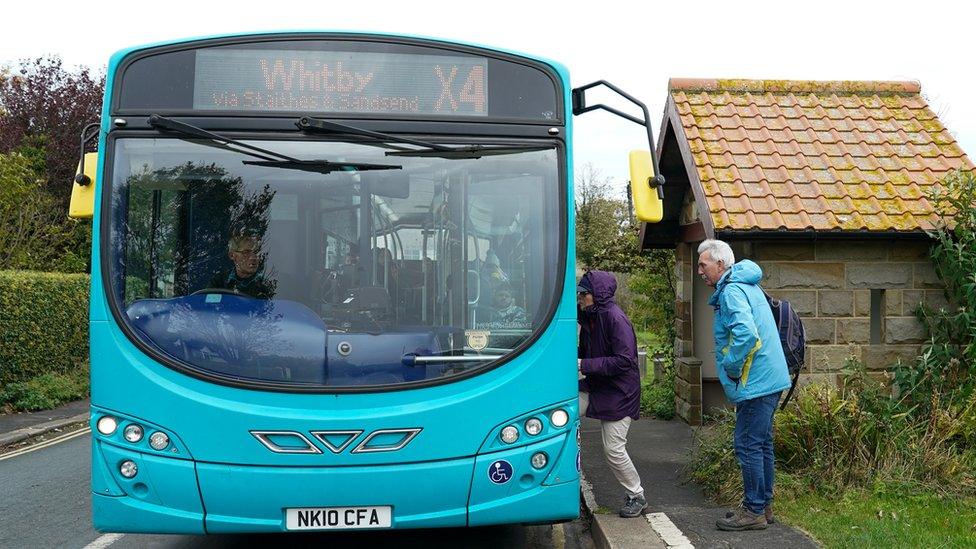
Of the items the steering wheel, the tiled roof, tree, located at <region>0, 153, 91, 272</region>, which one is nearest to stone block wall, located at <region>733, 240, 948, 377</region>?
the tiled roof

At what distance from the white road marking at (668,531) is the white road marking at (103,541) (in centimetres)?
369

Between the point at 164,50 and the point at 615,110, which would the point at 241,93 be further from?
the point at 615,110

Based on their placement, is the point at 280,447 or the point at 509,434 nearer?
the point at 280,447

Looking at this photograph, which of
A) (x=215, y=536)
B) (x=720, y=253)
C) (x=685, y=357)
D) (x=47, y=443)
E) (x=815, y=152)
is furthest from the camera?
(x=47, y=443)

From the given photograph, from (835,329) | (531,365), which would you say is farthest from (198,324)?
(835,329)

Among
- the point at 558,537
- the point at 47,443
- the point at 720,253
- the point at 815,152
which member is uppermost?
the point at 815,152

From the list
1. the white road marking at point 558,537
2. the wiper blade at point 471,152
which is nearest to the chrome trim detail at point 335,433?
the wiper blade at point 471,152

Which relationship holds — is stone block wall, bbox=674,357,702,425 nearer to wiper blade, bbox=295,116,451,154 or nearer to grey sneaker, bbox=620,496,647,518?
grey sneaker, bbox=620,496,647,518

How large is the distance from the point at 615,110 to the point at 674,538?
8.77ft

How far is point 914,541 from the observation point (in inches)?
220

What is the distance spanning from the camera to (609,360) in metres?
6.38

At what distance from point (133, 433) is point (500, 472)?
1.95 meters

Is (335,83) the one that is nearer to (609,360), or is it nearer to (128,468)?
(128,468)

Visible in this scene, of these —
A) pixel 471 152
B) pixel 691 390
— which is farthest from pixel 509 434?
pixel 691 390
